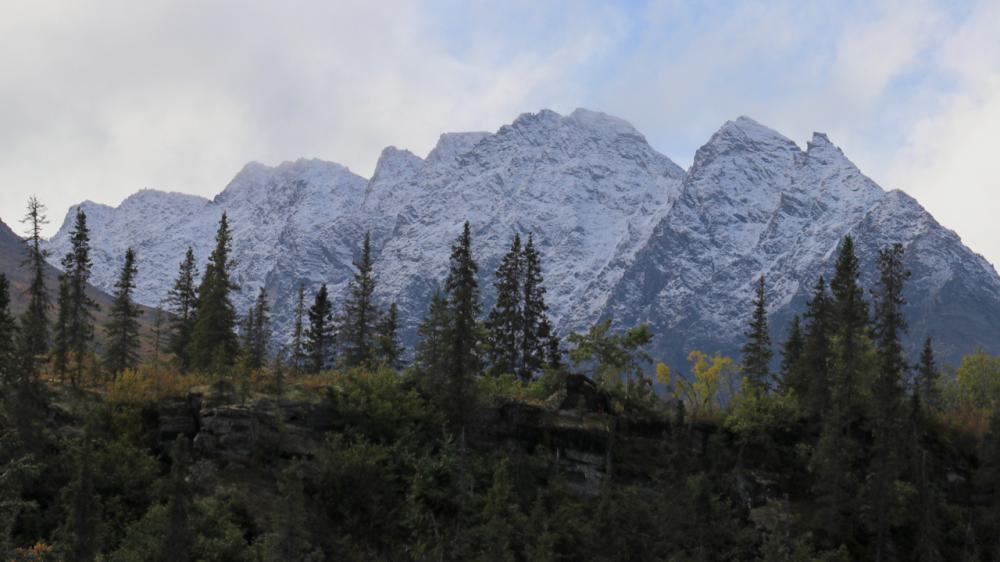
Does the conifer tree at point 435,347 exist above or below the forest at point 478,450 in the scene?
above

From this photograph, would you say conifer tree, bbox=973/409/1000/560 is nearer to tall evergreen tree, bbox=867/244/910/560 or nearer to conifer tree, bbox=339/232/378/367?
tall evergreen tree, bbox=867/244/910/560

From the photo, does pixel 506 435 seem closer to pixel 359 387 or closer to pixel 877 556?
pixel 359 387

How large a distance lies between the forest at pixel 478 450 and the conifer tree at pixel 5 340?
0.17 meters

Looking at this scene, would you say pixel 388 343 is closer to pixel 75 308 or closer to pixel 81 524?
pixel 75 308

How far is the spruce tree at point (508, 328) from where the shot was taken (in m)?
69.6

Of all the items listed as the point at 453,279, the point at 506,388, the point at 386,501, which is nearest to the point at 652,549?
the point at 386,501

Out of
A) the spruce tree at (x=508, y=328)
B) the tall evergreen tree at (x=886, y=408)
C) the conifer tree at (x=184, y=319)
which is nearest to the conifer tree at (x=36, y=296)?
the conifer tree at (x=184, y=319)

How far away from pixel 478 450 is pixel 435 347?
6436mm

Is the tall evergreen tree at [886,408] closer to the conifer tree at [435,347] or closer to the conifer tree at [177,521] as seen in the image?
the conifer tree at [435,347]

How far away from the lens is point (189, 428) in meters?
48.0

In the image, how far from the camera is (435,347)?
54688 millimetres

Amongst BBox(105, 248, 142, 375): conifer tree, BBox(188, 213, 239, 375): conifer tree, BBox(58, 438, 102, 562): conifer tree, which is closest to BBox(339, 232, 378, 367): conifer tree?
BBox(188, 213, 239, 375): conifer tree

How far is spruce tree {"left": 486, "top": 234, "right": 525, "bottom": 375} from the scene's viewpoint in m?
69.6

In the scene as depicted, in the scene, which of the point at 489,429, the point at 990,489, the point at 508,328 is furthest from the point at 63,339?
the point at 990,489
